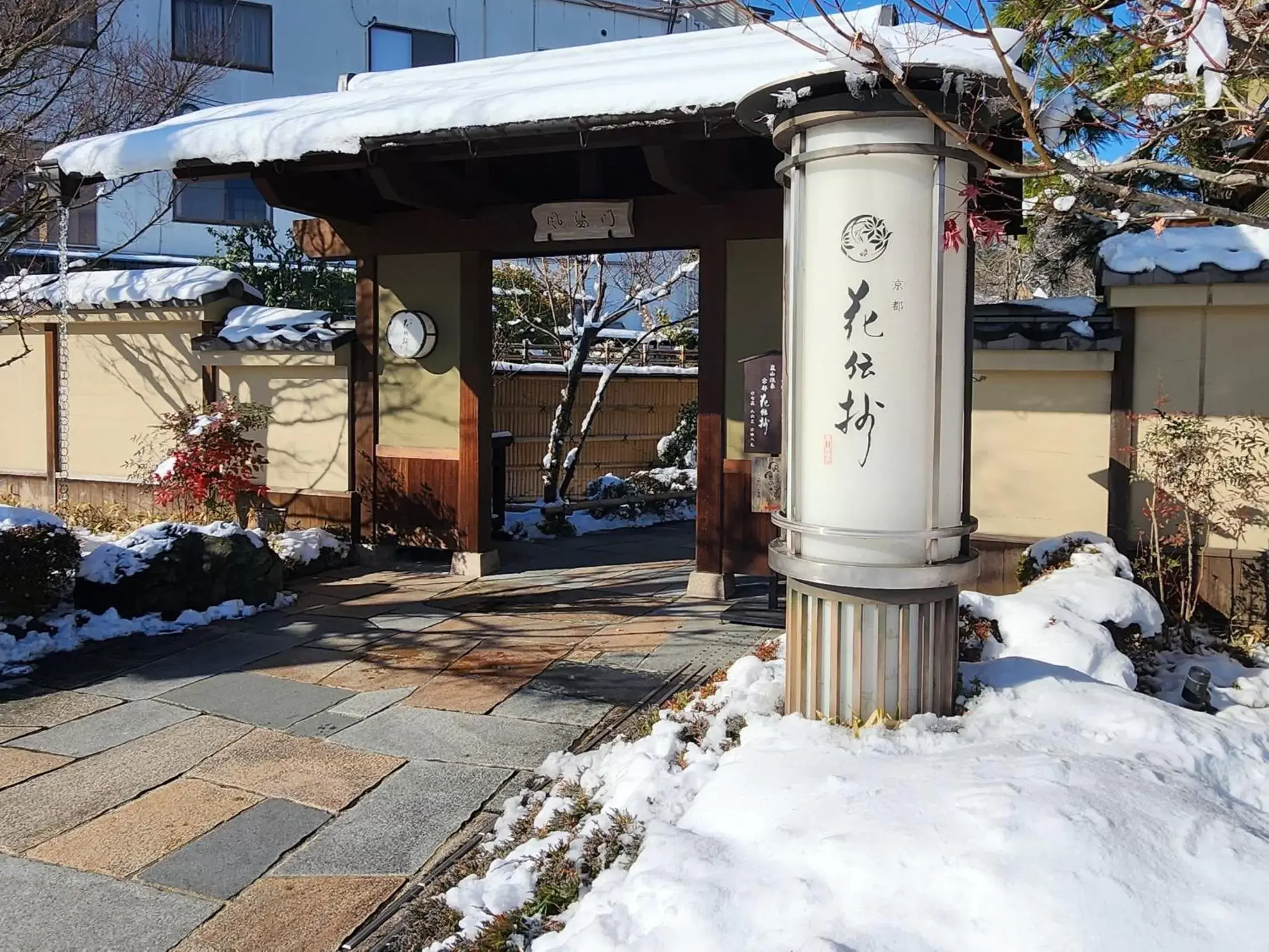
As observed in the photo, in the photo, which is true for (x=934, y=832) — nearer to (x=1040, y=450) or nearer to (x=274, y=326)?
(x=1040, y=450)

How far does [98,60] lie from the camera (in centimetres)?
1370

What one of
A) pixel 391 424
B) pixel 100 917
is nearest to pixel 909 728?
pixel 100 917

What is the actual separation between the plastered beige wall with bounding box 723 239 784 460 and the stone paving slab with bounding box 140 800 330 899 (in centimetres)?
462

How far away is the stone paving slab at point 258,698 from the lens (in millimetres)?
5156

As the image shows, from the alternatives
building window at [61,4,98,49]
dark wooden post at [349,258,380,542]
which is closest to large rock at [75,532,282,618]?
dark wooden post at [349,258,380,542]

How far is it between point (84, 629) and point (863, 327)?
5.67 meters

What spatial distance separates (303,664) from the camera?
610cm

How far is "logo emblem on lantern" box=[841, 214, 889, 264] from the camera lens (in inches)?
146

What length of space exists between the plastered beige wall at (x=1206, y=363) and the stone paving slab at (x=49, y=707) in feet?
22.4

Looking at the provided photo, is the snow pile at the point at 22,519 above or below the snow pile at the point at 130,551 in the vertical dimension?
above

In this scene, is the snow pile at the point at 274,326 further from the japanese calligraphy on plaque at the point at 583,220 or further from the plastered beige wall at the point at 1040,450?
the plastered beige wall at the point at 1040,450

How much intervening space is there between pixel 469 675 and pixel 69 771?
2.13m

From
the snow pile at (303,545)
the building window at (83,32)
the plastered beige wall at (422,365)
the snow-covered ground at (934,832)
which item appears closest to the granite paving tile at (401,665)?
the snow-covered ground at (934,832)

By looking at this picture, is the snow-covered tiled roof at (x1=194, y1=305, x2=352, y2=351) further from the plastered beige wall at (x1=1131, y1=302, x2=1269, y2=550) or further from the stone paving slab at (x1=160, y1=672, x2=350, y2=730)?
the plastered beige wall at (x1=1131, y1=302, x2=1269, y2=550)
